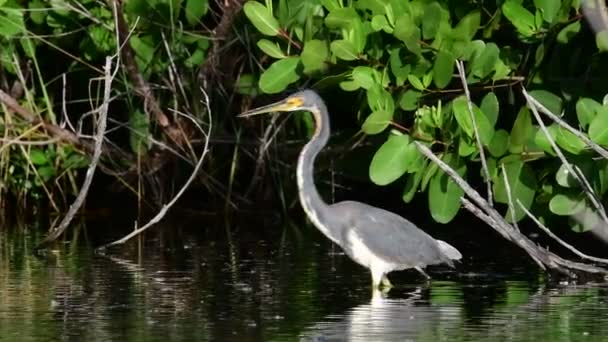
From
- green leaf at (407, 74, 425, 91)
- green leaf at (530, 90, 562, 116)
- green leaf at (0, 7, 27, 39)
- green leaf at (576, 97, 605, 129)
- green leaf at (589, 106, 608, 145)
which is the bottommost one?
green leaf at (589, 106, 608, 145)

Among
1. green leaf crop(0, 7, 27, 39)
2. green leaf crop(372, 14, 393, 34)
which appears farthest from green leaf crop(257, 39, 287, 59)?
green leaf crop(0, 7, 27, 39)

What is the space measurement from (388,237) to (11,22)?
344 centimetres

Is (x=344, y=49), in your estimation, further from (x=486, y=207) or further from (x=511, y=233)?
(x=511, y=233)

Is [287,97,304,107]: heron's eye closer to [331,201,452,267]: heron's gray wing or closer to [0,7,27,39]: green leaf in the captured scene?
[331,201,452,267]: heron's gray wing

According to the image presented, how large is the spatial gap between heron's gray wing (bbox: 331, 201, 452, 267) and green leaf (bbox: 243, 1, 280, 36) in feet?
3.59

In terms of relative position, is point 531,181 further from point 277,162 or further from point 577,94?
point 277,162

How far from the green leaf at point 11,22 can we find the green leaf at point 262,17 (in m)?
2.37

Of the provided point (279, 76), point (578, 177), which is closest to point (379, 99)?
point (279, 76)

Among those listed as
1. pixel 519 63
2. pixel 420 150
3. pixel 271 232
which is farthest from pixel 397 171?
pixel 271 232

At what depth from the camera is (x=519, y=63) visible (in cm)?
957

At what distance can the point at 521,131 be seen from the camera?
9141 mm

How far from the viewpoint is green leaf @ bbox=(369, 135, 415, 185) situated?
9172 mm

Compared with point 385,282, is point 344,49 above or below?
above

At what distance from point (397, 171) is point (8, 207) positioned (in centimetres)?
510
